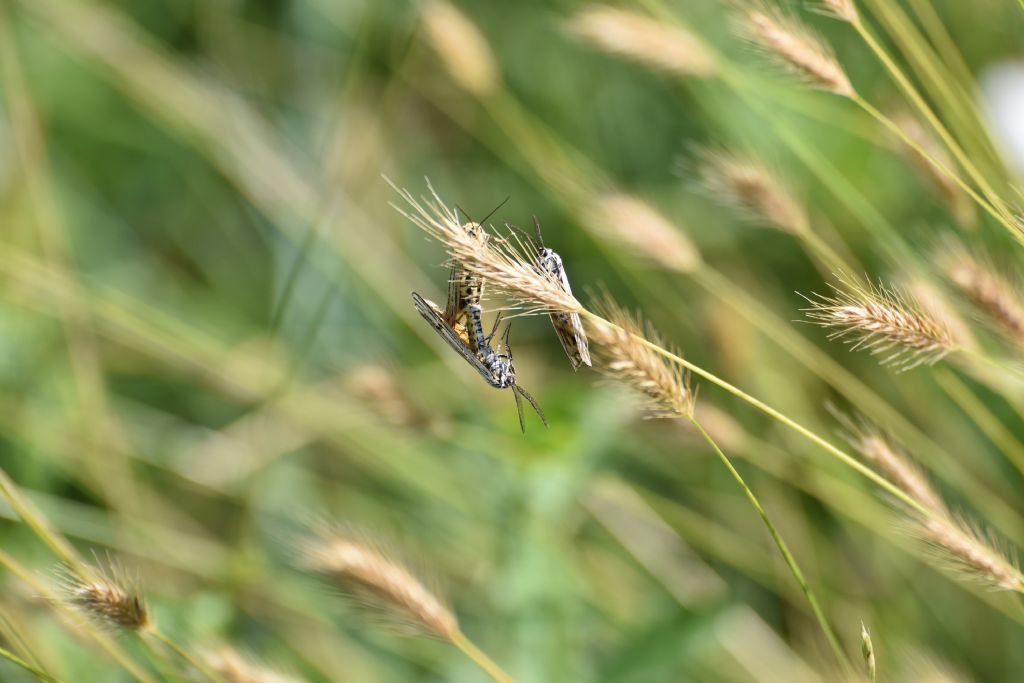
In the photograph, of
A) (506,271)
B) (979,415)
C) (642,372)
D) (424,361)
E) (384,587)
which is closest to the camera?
(506,271)

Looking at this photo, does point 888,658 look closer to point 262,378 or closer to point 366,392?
point 366,392

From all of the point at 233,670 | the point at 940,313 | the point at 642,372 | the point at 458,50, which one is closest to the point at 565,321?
the point at 642,372

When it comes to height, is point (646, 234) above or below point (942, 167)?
below

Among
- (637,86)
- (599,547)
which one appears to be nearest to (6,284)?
(599,547)

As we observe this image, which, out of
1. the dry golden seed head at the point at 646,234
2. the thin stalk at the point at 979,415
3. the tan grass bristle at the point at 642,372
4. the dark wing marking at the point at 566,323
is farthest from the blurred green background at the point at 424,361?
the tan grass bristle at the point at 642,372

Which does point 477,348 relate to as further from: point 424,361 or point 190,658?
point 424,361

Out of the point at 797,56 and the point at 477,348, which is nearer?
the point at 797,56

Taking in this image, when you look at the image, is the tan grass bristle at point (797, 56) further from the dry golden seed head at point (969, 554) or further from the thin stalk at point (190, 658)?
the thin stalk at point (190, 658)

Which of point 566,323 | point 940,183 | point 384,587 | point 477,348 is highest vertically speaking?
point 940,183
